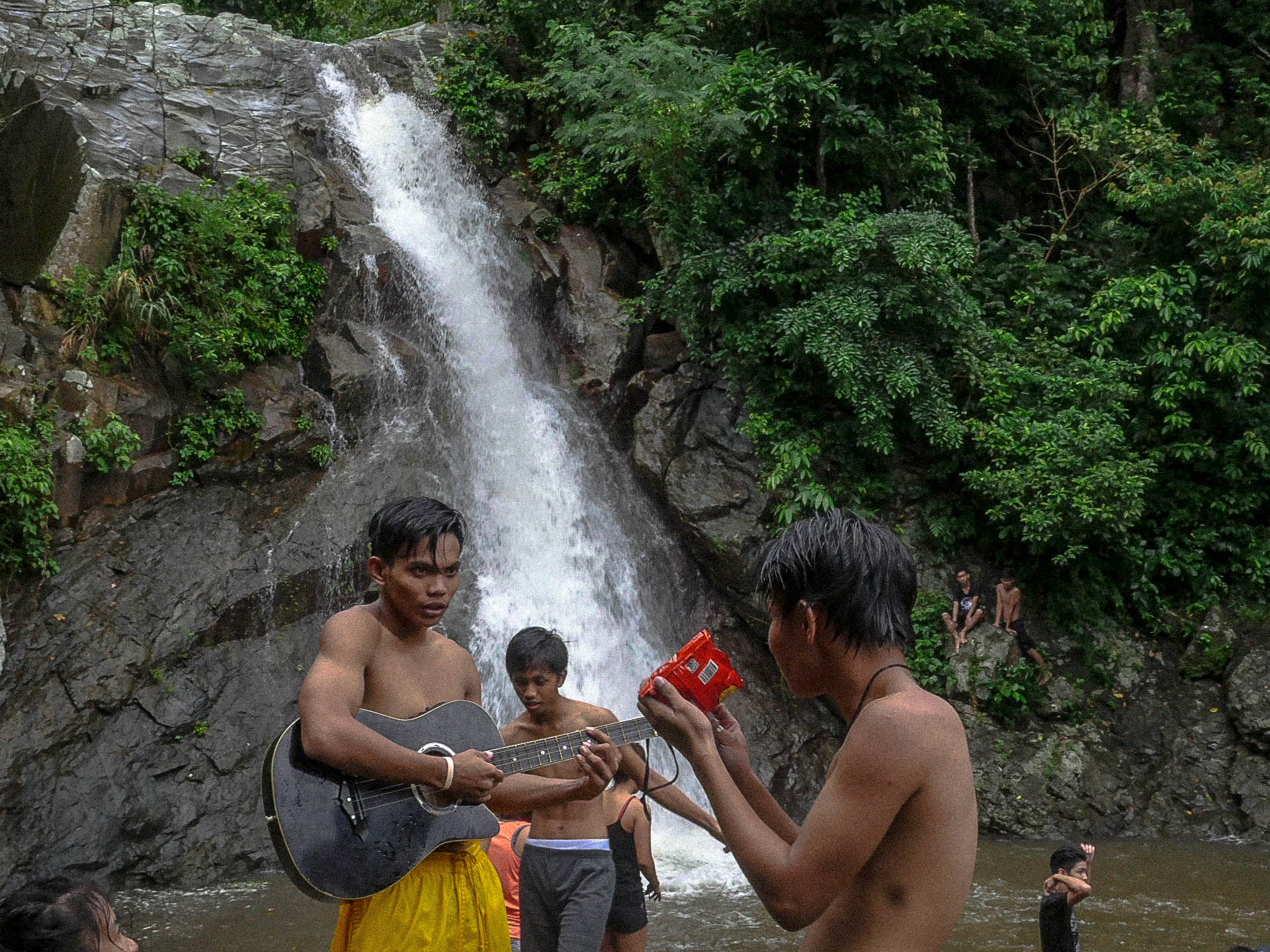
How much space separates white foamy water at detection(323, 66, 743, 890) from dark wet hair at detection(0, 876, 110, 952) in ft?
21.6

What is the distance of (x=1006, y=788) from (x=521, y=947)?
7597 millimetres

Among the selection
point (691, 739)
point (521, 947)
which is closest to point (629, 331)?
point (521, 947)

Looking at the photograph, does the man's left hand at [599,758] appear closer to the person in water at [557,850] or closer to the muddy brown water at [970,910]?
the person in water at [557,850]

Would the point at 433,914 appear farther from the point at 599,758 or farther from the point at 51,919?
the point at 51,919

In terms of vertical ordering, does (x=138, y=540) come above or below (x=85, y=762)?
above

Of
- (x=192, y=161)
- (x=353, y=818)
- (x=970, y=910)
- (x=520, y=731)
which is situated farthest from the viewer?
(x=192, y=161)

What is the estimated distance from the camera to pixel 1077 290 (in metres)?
13.3

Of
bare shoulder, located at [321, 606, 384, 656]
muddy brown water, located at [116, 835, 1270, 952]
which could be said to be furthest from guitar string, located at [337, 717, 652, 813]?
muddy brown water, located at [116, 835, 1270, 952]

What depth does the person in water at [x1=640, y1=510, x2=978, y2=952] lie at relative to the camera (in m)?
1.83

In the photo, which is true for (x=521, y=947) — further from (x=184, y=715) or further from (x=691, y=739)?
(x=184, y=715)

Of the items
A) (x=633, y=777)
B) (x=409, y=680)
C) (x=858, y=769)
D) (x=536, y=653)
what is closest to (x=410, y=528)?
(x=409, y=680)

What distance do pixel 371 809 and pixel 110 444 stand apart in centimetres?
794

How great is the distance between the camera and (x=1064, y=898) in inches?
164

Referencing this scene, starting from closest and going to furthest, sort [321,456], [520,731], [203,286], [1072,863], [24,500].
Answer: [1072,863], [520,731], [24,500], [321,456], [203,286]
